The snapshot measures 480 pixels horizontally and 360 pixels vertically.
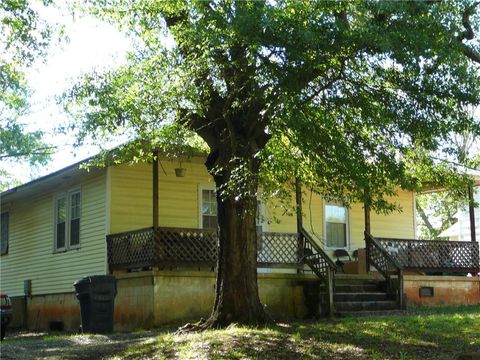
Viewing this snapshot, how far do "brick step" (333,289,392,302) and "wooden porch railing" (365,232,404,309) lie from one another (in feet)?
1.01

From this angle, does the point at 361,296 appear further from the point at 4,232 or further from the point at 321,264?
the point at 4,232

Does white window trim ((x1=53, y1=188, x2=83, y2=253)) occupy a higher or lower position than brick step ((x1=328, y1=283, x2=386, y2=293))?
higher

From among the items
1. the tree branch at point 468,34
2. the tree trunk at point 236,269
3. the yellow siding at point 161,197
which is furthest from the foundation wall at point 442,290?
the tree branch at point 468,34

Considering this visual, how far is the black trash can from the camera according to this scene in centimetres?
1470

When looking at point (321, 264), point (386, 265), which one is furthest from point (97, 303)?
point (386, 265)

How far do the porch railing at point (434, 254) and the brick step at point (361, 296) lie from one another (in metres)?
1.69

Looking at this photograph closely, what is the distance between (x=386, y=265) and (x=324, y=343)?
7.83 metres

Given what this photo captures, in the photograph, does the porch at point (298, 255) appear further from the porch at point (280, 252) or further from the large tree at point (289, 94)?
the large tree at point (289, 94)

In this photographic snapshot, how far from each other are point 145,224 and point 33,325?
5236mm

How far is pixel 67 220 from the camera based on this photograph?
19.7 meters

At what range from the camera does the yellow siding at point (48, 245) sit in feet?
59.3

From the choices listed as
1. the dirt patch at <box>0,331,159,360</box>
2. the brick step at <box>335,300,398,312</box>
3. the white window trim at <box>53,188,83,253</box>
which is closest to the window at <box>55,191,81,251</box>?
the white window trim at <box>53,188,83,253</box>

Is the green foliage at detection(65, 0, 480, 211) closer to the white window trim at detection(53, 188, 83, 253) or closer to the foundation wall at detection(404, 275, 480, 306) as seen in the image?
the foundation wall at detection(404, 275, 480, 306)

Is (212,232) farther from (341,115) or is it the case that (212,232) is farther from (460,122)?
(460,122)
